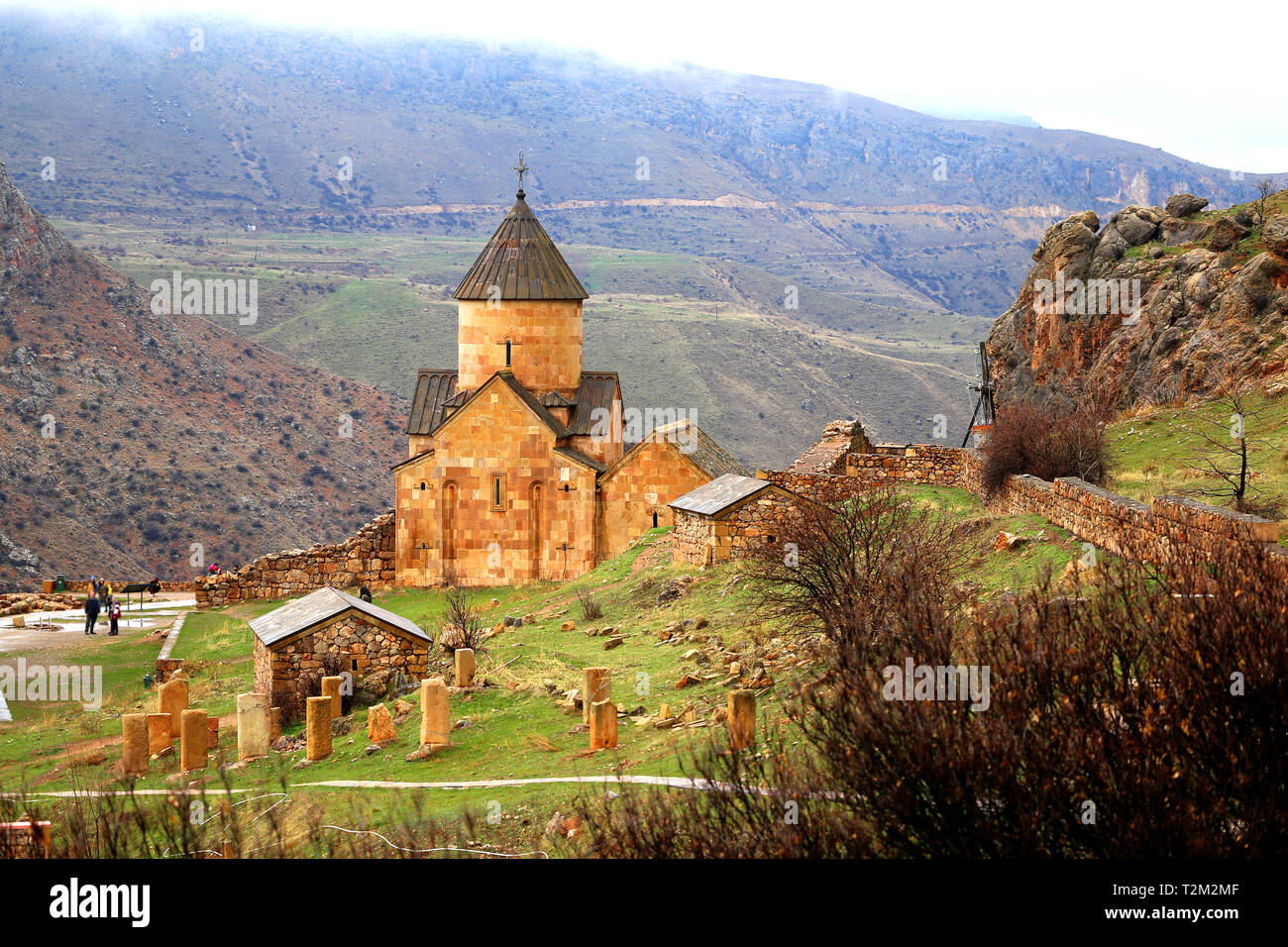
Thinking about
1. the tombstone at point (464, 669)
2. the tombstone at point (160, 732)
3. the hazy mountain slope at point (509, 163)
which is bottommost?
the tombstone at point (160, 732)

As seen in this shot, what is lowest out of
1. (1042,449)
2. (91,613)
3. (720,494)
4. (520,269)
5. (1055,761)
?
(91,613)

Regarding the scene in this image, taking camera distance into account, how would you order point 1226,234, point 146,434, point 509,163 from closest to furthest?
point 1226,234, point 146,434, point 509,163

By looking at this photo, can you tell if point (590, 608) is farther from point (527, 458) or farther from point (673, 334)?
point (673, 334)

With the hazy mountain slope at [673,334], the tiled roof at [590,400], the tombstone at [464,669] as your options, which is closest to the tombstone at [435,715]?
the tombstone at [464,669]

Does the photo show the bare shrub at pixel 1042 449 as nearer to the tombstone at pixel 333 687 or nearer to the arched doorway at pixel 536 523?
the tombstone at pixel 333 687

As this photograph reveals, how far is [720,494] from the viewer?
68.1ft

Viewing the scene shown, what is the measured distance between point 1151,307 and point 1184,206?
194 inches

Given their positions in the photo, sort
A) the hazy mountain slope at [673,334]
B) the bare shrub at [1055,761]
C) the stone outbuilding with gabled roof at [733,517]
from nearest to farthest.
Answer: the bare shrub at [1055,761] → the stone outbuilding with gabled roof at [733,517] → the hazy mountain slope at [673,334]

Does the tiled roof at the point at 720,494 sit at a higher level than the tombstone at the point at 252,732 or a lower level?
higher

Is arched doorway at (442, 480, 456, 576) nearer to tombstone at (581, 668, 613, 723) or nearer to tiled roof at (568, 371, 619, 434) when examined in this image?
tiled roof at (568, 371, 619, 434)

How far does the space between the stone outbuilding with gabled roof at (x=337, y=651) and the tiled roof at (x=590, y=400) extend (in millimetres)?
13403

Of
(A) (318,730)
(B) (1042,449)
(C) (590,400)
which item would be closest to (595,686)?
(A) (318,730)

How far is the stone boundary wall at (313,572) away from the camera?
3008cm

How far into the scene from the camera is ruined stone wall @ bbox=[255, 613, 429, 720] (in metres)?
16.2
